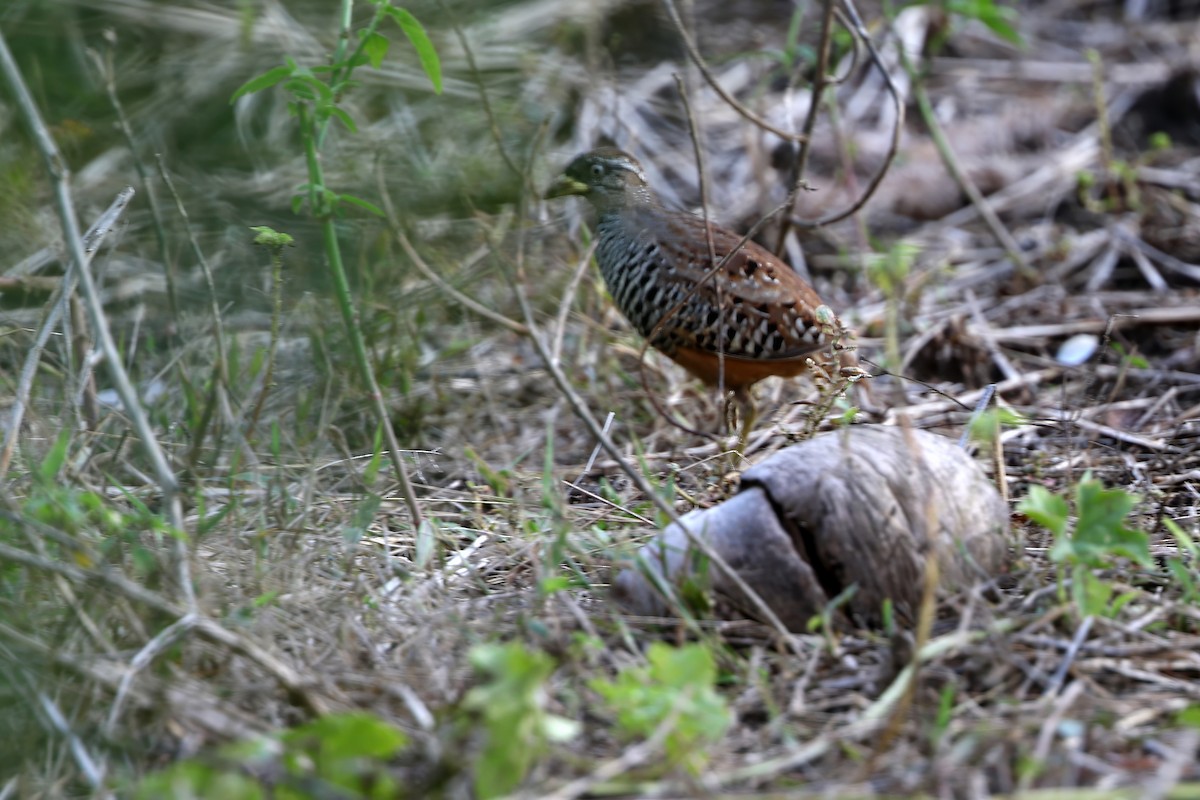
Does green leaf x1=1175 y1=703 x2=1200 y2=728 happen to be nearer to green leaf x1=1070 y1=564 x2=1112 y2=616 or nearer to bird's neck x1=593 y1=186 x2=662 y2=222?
green leaf x1=1070 y1=564 x2=1112 y2=616

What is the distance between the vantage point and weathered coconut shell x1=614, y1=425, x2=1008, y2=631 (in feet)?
9.14

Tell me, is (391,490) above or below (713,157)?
below

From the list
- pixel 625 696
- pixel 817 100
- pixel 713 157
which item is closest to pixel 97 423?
pixel 625 696

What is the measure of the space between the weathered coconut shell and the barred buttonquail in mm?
1120

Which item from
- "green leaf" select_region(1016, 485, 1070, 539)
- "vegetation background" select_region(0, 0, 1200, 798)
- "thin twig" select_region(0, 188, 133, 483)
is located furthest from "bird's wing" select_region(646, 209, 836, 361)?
"thin twig" select_region(0, 188, 133, 483)

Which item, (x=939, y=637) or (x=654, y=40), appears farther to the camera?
(x=654, y=40)

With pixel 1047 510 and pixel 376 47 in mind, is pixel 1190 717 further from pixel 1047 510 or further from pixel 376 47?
pixel 376 47

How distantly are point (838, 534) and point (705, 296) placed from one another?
5.36 feet

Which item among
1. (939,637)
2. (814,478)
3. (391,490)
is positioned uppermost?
(814,478)

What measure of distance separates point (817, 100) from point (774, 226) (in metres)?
1.09

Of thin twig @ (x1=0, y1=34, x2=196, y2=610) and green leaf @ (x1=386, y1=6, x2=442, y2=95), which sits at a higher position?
green leaf @ (x1=386, y1=6, x2=442, y2=95)

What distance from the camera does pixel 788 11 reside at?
8.02 m

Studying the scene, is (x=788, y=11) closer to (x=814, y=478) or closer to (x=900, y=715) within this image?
(x=814, y=478)

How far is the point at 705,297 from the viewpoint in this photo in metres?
4.27
